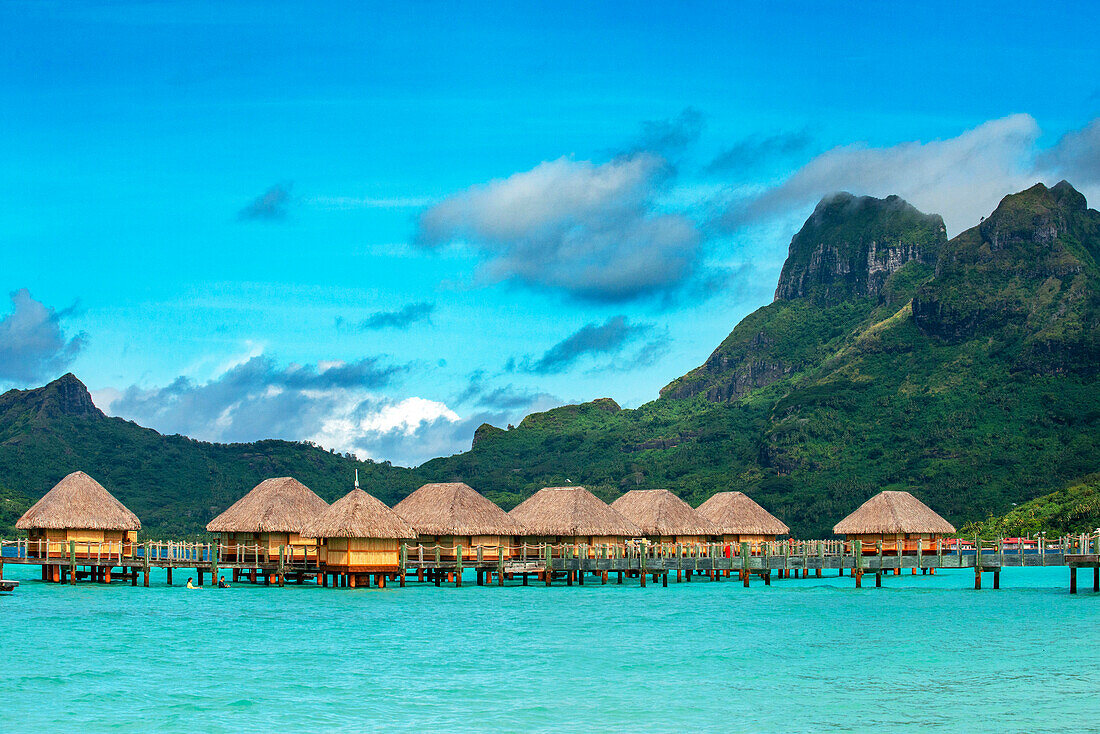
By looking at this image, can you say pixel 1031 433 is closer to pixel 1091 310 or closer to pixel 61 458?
pixel 1091 310

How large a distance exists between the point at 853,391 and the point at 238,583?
85.1 meters

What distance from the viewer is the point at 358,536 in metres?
46.2

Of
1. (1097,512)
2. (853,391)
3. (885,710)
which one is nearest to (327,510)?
(885,710)

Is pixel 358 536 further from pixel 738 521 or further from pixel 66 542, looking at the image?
pixel 738 521

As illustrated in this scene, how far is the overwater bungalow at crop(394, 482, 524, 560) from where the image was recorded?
172ft

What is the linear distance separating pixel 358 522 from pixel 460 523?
6904 mm

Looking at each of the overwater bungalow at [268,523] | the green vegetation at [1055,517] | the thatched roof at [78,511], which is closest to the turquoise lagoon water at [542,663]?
the overwater bungalow at [268,523]

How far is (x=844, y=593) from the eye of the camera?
51.7 m

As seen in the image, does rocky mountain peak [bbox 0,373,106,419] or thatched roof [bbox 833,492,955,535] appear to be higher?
rocky mountain peak [bbox 0,373,106,419]

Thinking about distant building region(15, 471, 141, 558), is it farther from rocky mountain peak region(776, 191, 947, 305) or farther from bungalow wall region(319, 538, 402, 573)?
rocky mountain peak region(776, 191, 947, 305)

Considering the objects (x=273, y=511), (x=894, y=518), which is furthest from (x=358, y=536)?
(x=894, y=518)

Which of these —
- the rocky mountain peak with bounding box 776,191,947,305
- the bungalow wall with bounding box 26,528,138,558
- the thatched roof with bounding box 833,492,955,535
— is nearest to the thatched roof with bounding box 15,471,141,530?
the bungalow wall with bounding box 26,528,138,558

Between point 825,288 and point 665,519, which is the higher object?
point 825,288

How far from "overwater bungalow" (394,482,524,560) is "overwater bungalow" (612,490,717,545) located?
8363 millimetres
